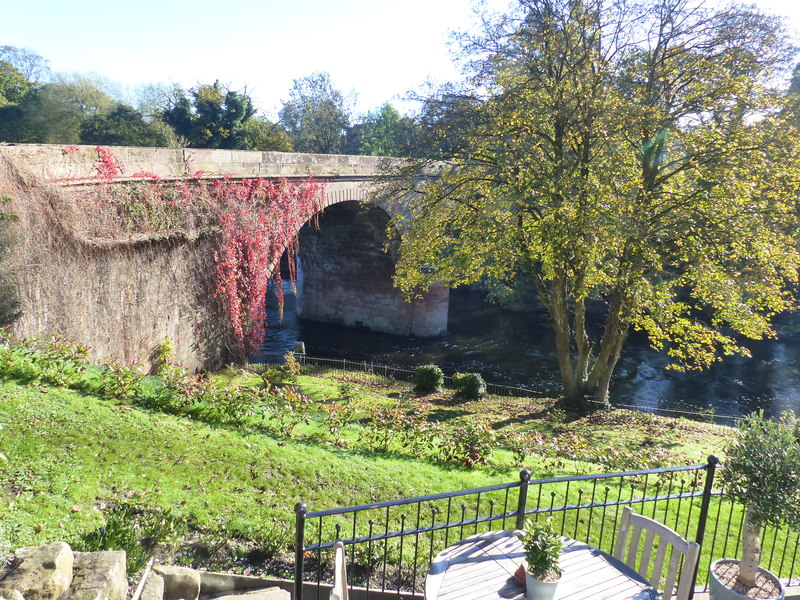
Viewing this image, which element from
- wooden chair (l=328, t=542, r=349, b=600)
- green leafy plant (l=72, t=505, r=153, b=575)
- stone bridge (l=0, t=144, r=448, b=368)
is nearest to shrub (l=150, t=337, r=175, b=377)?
stone bridge (l=0, t=144, r=448, b=368)

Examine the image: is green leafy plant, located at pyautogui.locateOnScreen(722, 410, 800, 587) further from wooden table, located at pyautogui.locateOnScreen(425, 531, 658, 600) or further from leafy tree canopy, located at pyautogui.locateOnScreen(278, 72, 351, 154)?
leafy tree canopy, located at pyautogui.locateOnScreen(278, 72, 351, 154)

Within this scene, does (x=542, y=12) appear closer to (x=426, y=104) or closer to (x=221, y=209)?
(x=426, y=104)

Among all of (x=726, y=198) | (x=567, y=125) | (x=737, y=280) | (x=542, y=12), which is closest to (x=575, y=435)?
(x=737, y=280)

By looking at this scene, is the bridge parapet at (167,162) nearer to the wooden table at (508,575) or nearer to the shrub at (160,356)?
the shrub at (160,356)

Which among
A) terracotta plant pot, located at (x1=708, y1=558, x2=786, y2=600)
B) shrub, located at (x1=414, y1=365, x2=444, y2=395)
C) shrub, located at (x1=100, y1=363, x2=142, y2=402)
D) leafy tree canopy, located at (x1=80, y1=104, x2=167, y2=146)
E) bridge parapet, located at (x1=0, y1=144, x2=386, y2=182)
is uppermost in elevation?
leafy tree canopy, located at (x1=80, y1=104, x2=167, y2=146)

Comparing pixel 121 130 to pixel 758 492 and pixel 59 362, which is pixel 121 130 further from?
pixel 758 492

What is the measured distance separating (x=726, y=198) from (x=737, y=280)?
58.1 inches

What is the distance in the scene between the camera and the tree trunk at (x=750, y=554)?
4.50 m

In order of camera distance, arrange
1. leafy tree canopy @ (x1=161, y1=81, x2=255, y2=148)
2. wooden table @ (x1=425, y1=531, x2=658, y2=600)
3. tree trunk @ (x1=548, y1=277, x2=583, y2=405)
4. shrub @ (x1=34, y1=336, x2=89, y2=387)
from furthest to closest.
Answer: leafy tree canopy @ (x1=161, y1=81, x2=255, y2=148), tree trunk @ (x1=548, y1=277, x2=583, y2=405), shrub @ (x1=34, y1=336, x2=89, y2=387), wooden table @ (x1=425, y1=531, x2=658, y2=600)

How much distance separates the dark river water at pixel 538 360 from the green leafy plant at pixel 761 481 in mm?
10581

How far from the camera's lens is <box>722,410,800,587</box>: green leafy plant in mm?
4340

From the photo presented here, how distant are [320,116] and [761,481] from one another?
3844 cm

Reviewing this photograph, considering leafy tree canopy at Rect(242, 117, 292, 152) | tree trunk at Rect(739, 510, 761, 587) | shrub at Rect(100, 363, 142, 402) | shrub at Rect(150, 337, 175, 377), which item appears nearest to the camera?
tree trunk at Rect(739, 510, 761, 587)

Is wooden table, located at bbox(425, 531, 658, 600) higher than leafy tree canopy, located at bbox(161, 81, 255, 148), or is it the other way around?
leafy tree canopy, located at bbox(161, 81, 255, 148)
